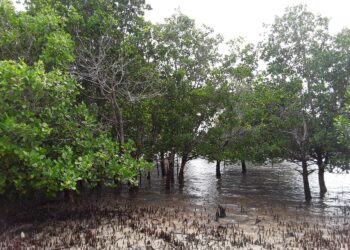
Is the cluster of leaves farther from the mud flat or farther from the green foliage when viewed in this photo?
the mud flat

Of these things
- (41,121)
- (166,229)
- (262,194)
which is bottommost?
(262,194)

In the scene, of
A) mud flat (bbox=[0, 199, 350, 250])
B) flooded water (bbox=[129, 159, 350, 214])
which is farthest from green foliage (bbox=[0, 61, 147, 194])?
flooded water (bbox=[129, 159, 350, 214])

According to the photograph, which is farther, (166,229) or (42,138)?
(166,229)

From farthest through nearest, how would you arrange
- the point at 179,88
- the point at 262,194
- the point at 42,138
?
the point at 262,194 → the point at 179,88 → the point at 42,138

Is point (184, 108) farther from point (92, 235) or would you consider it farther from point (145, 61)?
point (92, 235)

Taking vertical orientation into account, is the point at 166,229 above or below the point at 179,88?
below

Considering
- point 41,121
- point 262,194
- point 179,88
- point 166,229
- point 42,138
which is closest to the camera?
point 42,138

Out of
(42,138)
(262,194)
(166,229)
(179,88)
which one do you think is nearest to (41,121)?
(42,138)

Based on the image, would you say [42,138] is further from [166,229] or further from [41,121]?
[166,229]

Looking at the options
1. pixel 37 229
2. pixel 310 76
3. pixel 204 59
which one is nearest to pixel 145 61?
pixel 204 59

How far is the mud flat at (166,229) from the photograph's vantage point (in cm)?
1005

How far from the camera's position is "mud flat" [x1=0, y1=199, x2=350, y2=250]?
10.0m

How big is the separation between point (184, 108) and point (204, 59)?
178 inches

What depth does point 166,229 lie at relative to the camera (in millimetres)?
11516
